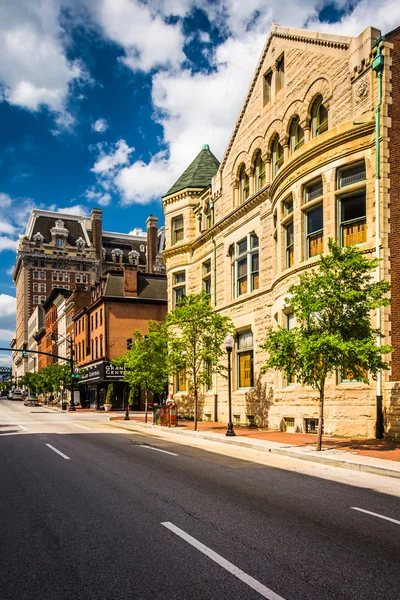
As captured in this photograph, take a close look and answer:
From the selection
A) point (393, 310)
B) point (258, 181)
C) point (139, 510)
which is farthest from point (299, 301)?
point (258, 181)

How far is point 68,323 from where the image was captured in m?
82.4

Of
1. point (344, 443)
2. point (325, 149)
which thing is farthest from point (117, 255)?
point (344, 443)

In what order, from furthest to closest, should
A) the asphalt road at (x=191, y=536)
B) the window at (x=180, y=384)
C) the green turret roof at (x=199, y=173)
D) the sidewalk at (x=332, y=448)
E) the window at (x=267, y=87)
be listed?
1. the green turret roof at (x=199, y=173)
2. the window at (x=180, y=384)
3. the window at (x=267, y=87)
4. the sidewalk at (x=332, y=448)
5. the asphalt road at (x=191, y=536)

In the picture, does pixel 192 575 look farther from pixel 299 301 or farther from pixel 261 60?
pixel 261 60

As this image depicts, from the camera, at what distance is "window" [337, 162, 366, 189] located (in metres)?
19.2

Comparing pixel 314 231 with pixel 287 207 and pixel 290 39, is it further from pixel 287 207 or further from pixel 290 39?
pixel 290 39

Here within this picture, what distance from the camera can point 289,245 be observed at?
23.0m

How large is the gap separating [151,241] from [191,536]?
11460 centimetres

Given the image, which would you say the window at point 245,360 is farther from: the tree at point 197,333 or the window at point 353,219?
the window at point 353,219

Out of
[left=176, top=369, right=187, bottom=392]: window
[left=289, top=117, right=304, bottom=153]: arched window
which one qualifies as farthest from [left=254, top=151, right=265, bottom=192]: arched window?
[left=176, top=369, right=187, bottom=392]: window

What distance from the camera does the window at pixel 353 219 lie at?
1903 cm

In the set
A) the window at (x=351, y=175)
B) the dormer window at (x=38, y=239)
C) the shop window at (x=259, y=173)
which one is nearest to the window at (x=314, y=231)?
the window at (x=351, y=175)

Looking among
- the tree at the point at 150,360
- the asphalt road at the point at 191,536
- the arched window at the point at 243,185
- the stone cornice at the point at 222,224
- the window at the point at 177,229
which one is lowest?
the asphalt road at the point at 191,536

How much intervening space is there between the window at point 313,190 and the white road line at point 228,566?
15792mm
